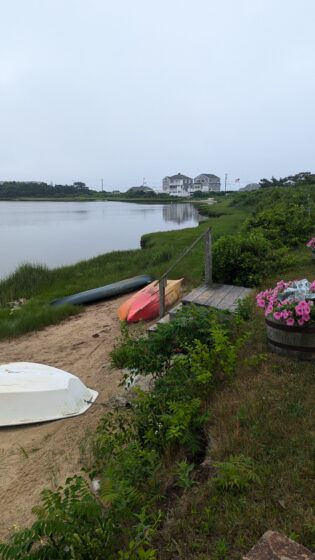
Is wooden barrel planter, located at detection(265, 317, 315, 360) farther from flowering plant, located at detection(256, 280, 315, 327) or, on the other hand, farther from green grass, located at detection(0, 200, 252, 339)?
green grass, located at detection(0, 200, 252, 339)

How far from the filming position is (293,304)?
12.1 ft

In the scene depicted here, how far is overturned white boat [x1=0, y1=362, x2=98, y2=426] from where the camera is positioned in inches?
187

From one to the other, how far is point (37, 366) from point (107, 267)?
9664 millimetres

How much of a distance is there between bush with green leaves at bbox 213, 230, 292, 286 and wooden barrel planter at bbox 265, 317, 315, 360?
10.7 feet

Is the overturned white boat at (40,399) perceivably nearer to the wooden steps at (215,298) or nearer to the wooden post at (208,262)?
the wooden steps at (215,298)

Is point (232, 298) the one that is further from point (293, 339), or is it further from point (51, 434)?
point (51, 434)

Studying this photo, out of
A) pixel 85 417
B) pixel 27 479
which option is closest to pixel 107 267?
pixel 85 417

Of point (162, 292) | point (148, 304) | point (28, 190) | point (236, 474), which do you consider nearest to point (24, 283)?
point (148, 304)

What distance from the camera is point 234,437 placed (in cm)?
282

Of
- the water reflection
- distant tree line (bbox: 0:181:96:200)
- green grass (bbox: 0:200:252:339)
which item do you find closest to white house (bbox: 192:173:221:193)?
distant tree line (bbox: 0:181:96:200)

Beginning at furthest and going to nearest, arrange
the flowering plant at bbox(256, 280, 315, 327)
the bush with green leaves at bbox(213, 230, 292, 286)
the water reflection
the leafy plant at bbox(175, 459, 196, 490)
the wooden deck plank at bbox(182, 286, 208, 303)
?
the water reflection → the bush with green leaves at bbox(213, 230, 292, 286) → the wooden deck plank at bbox(182, 286, 208, 303) → the flowering plant at bbox(256, 280, 315, 327) → the leafy plant at bbox(175, 459, 196, 490)

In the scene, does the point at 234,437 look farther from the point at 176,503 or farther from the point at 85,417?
the point at 85,417

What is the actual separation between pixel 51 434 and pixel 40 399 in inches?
21.2

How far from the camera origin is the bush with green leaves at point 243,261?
23.9 ft
